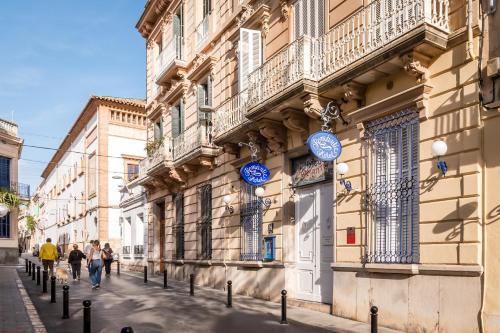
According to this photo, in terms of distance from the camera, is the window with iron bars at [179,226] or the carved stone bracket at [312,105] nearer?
the carved stone bracket at [312,105]

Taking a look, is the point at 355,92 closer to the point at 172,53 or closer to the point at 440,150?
the point at 440,150

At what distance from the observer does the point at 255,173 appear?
1298 centimetres

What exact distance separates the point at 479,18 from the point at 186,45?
47.0ft

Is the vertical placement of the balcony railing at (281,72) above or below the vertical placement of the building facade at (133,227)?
above

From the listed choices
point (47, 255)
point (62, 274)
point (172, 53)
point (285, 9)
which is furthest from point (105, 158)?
point (285, 9)

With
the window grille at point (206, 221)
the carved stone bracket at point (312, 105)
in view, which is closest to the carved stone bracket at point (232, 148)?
the window grille at point (206, 221)

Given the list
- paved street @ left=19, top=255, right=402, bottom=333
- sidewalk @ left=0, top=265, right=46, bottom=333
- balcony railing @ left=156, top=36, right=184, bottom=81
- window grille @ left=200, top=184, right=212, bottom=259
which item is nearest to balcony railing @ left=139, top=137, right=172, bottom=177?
window grille @ left=200, top=184, right=212, bottom=259

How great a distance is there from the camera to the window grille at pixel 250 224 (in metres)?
14.3

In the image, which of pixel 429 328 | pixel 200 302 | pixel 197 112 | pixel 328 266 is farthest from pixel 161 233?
pixel 429 328

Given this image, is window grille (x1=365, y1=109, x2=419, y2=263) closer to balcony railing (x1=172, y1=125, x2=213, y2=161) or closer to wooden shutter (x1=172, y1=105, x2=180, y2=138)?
balcony railing (x1=172, y1=125, x2=213, y2=161)

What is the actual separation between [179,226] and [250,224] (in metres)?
6.50

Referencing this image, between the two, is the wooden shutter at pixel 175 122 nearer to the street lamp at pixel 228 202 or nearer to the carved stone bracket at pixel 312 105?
the street lamp at pixel 228 202

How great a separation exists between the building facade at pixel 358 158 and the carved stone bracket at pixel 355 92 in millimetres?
24

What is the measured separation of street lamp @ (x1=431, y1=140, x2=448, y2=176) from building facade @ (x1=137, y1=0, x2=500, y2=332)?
0.12 feet
